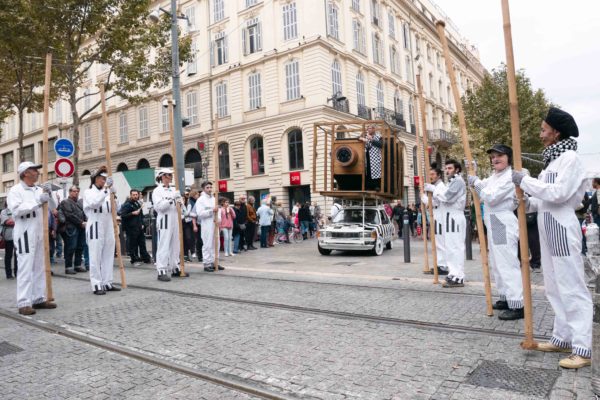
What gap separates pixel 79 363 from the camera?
13.6 ft

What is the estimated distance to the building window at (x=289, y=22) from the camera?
28.4 meters

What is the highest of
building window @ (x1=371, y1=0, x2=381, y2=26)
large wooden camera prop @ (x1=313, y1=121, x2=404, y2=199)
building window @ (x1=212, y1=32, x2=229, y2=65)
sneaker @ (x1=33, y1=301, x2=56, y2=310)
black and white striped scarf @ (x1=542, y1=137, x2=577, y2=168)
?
building window @ (x1=371, y1=0, x2=381, y2=26)

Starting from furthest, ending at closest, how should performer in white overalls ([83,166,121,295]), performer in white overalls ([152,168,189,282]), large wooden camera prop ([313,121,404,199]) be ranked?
large wooden camera prop ([313,121,404,199])
performer in white overalls ([152,168,189,282])
performer in white overalls ([83,166,121,295])

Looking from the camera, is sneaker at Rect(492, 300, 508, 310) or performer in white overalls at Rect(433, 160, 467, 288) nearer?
sneaker at Rect(492, 300, 508, 310)

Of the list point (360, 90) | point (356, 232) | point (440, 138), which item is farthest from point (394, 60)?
point (356, 232)

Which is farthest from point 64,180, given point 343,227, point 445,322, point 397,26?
point 397,26

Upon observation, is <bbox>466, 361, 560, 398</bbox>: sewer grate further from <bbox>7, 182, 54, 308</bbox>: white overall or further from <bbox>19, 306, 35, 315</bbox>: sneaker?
<bbox>7, 182, 54, 308</bbox>: white overall

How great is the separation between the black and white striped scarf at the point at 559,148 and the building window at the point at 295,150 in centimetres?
2432

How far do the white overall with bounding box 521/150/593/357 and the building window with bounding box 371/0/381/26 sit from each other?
32.1m

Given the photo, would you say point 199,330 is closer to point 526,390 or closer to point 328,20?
point 526,390

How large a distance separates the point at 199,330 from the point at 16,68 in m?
23.1

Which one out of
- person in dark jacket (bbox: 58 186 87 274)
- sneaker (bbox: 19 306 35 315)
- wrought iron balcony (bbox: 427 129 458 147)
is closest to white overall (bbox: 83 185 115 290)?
sneaker (bbox: 19 306 35 315)

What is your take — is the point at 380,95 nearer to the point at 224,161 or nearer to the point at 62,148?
the point at 224,161

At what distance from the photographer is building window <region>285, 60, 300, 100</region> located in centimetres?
2831
